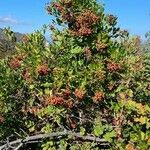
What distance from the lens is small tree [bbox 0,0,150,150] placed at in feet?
30.9

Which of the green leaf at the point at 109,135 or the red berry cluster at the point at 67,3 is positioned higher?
the red berry cluster at the point at 67,3

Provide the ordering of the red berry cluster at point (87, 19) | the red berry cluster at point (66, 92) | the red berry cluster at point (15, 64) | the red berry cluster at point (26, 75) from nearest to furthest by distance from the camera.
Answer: the red berry cluster at point (66, 92), the red berry cluster at point (87, 19), the red berry cluster at point (26, 75), the red berry cluster at point (15, 64)

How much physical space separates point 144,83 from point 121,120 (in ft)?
5.75

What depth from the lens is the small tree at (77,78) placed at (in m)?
9.43

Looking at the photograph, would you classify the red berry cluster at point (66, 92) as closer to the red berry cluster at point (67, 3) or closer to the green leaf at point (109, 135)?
the green leaf at point (109, 135)

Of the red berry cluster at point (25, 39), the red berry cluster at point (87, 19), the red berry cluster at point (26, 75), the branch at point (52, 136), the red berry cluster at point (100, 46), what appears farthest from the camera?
the red berry cluster at point (25, 39)

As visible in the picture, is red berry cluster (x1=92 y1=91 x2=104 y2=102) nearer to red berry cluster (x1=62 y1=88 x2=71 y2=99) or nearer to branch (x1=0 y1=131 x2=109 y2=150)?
red berry cluster (x1=62 y1=88 x2=71 y2=99)

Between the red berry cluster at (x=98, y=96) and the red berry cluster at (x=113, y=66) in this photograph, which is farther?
the red berry cluster at (x=113, y=66)

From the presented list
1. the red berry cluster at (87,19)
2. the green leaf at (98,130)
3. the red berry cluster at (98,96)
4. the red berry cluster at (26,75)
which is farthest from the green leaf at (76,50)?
the green leaf at (98,130)

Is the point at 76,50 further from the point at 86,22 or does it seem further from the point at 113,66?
the point at 113,66

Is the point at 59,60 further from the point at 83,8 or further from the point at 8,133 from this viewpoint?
the point at 8,133

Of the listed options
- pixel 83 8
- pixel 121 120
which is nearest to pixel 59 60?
pixel 83 8

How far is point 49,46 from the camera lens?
34.2 ft

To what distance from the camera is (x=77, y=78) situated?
31.1 feet
